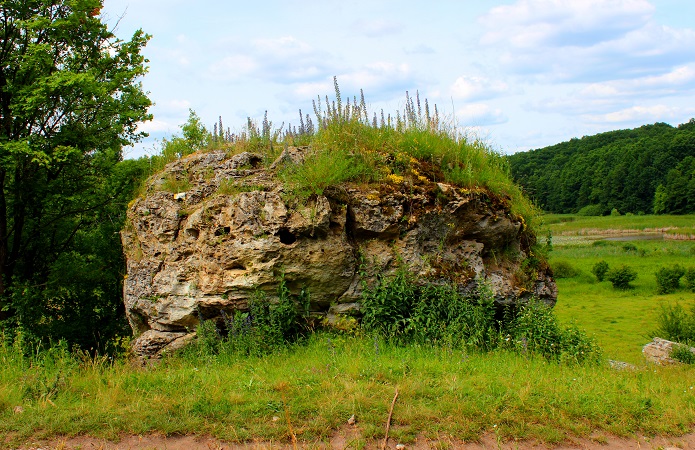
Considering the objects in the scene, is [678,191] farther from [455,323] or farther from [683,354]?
[455,323]

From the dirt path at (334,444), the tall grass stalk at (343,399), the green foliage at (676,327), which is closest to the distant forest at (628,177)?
the green foliage at (676,327)

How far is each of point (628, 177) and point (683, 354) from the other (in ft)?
311

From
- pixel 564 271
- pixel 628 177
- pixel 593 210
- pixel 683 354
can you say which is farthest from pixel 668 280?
pixel 593 210

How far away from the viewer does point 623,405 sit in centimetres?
600

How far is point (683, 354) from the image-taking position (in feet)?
45.0

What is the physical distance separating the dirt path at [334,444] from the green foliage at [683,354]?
967 cm

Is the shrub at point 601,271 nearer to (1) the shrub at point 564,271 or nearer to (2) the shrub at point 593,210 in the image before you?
(1) the shrub at point 564,271

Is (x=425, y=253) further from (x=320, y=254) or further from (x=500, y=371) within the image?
(x=500, y=371)

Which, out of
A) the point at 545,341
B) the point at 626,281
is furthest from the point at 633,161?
the point at 545,341

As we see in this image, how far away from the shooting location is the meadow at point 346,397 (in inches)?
209

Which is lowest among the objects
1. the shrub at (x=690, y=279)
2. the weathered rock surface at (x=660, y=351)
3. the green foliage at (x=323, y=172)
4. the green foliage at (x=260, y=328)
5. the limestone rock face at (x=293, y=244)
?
the shrub at (x=690, y=279)

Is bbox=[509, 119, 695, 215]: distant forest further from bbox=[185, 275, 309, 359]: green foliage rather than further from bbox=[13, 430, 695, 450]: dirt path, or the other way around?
bbox=[13, 430, 695, 450]: dirt path

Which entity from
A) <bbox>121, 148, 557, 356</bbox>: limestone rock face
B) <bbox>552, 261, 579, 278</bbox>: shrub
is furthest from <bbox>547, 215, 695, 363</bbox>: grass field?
<bbox>121, 148, 557, 356</bbox>: limestone rock face

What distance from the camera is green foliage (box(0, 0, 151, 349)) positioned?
12.0 metres
